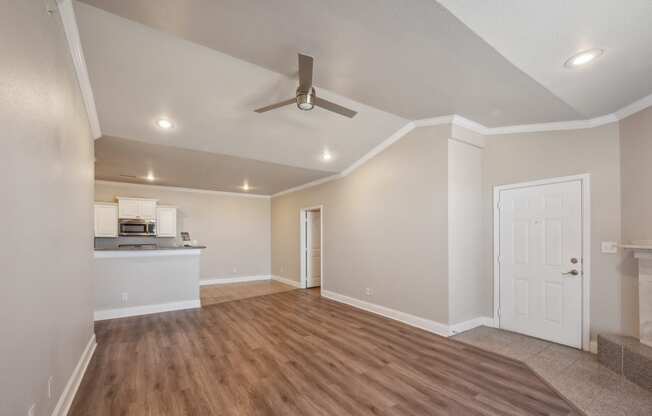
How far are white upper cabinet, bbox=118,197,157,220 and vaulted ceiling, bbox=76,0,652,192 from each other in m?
3.37

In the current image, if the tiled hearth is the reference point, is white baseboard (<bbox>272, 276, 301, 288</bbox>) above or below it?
below

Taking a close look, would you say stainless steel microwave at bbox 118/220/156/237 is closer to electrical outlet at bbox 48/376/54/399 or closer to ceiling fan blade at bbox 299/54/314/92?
electrical outlet at bbox 48/376/54/399

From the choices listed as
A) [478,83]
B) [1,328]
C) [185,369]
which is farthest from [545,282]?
[1,328]

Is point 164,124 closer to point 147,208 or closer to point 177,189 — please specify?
point 147,208

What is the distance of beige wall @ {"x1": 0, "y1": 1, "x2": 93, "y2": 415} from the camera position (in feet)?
4.13

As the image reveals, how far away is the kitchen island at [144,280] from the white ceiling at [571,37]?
17.9ft

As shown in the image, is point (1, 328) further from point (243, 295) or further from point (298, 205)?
point (298, 205)

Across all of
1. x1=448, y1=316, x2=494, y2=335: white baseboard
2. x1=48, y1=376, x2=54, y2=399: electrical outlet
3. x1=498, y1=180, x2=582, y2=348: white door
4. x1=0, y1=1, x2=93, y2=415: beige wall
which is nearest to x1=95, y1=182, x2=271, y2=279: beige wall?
x1=0, y1=1, x2=93, y2=415: beige wall

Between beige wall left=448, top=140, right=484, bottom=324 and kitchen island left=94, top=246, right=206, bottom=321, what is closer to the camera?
beige wall left=448, top=140, right=484, bottom=324

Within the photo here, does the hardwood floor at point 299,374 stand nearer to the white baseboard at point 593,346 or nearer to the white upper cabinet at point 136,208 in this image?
the white baseboard at point 593,346

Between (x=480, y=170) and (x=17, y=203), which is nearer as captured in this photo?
(x=17, y=203)

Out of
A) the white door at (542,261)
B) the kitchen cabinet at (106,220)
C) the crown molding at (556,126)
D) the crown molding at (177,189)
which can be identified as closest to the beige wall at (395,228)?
the crown molding at (556,126)

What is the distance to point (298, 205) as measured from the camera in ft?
24.7

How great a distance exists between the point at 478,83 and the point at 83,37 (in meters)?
3.55
